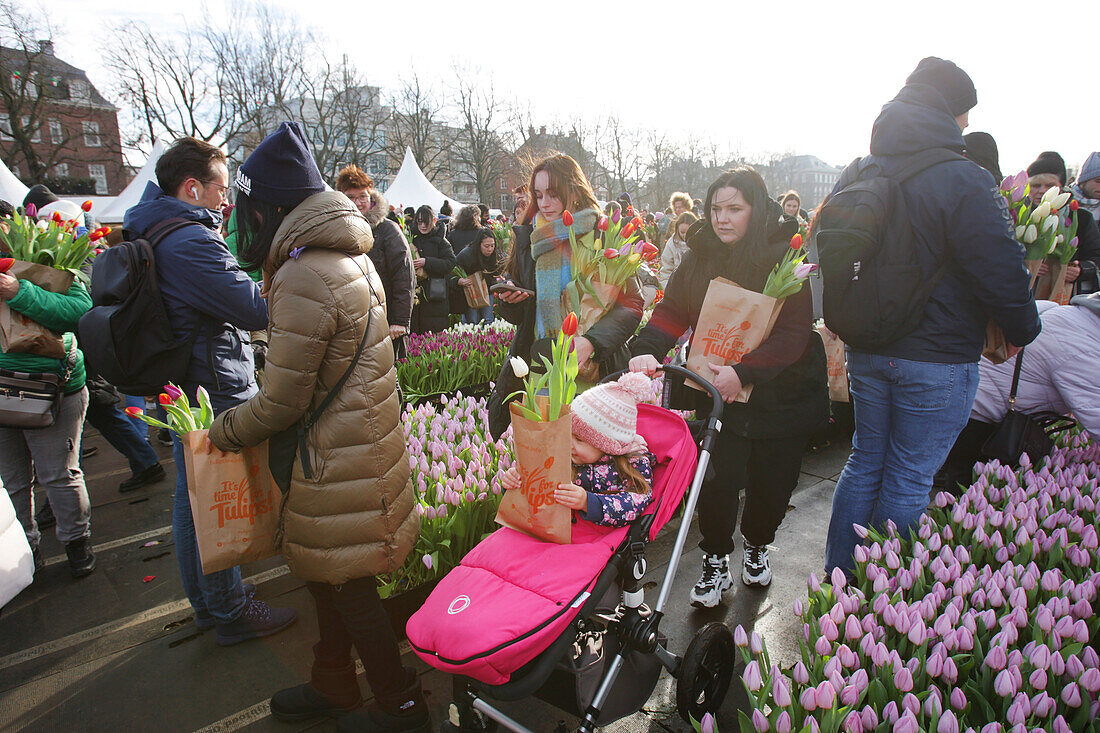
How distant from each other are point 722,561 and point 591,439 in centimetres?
147

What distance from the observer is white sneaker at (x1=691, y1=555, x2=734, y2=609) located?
9.60 feet

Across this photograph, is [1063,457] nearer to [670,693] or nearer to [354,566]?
[670,693]

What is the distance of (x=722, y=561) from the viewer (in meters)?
2.98

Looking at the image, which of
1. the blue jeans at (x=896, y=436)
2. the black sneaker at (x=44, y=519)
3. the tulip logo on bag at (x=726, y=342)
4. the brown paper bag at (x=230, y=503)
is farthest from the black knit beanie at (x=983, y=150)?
the black sneaker at (x=44, y=519)

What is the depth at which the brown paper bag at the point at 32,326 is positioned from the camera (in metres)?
3.14

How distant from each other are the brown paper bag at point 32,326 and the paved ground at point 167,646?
1.36 m

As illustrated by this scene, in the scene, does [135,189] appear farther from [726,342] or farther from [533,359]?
Result: [726,342]

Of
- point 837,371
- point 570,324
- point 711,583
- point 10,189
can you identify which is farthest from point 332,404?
point 10,189

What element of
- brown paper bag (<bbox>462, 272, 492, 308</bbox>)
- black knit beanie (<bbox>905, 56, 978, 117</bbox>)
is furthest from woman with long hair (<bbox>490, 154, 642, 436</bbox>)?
brown paper bag (<bbox>462, 272, 492, 308</bbox>)

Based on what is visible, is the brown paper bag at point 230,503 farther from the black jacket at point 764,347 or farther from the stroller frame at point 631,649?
the black jacket at point 764,347

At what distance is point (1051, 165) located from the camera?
15.4 ft

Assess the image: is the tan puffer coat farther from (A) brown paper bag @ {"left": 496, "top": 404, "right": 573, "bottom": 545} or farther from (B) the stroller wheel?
(B) the stroller wheel

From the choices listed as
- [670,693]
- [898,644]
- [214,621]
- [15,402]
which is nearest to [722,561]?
[670,693]

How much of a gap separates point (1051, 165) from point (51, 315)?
6.88 meters
